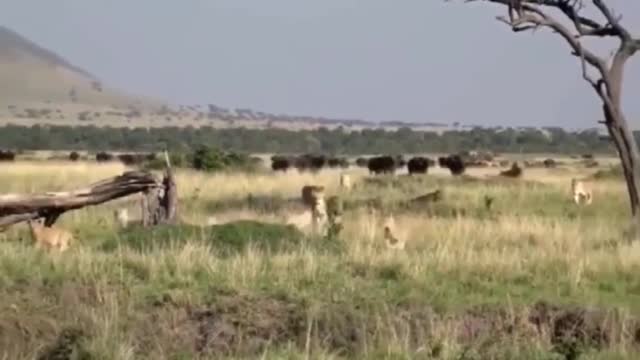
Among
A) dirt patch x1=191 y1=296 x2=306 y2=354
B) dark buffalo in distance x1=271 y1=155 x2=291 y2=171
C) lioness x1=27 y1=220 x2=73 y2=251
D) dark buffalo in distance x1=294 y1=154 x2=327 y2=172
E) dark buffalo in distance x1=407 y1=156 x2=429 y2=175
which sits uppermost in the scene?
lioness x1=27 y1=220 x2=73 y2=251

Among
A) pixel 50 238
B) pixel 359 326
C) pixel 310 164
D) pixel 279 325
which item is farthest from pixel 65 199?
pixel 310 164

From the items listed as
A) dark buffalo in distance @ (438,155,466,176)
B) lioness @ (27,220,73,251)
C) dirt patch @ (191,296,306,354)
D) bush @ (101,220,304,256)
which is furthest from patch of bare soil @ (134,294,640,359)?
dark buffalo in distance @ (438,155,466,176)

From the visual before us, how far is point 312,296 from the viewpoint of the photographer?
13.5 meters

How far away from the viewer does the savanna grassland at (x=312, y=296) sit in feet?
38.3

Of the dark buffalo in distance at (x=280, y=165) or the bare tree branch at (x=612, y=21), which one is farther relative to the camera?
the dark buffalo in distance at (x=280, y=165)

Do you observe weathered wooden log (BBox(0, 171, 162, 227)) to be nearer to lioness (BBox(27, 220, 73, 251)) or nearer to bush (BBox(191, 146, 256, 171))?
lioness (BBox(27, 220, 73, 251))

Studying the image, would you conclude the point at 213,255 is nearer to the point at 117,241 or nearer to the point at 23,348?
the point at 117,241

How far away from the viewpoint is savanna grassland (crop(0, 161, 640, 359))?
11.7m

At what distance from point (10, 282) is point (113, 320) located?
1.91 meters

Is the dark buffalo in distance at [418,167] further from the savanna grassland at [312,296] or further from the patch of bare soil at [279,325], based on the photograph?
the patch of bare soil at [279,325]

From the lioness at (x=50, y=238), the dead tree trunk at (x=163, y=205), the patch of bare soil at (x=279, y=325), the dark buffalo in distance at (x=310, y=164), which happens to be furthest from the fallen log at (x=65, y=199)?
the dark buffalo in distance at (x=310, y=164)

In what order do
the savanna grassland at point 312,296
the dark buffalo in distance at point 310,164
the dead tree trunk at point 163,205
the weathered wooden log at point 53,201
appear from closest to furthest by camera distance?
the savanna grassland at point 312,296
the weathered wooden log at point 53,201
the dead tree trunk at point 163,205
the dark buffalo in distance at point 310,164

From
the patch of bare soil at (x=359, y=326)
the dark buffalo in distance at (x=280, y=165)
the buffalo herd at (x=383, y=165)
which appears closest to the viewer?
the patch of bare soil at (x=359, y=326)

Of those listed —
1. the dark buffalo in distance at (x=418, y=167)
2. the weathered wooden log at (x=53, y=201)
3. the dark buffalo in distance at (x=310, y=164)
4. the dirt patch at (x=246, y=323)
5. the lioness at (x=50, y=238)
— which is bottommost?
the dark buffalo in distance at (x=310, y=164)
